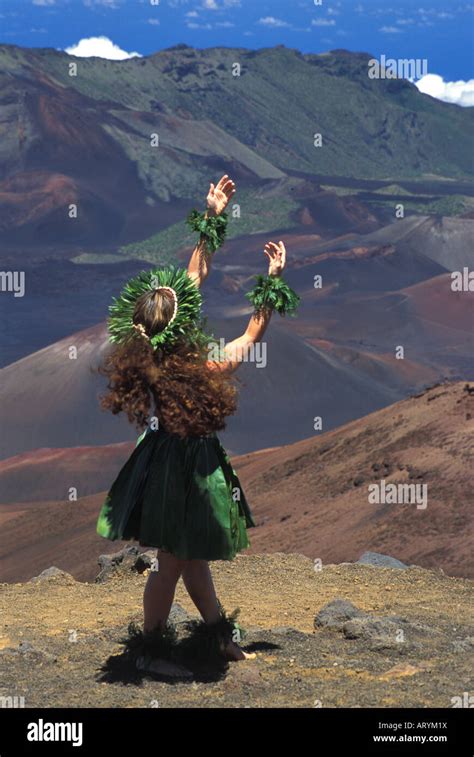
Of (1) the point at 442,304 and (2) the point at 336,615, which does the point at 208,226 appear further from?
(1) the point at 442,304

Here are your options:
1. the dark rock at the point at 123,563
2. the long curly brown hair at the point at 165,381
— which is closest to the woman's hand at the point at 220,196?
the long curly brown hair at the point at 165,381

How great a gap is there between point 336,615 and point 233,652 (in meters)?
1.09

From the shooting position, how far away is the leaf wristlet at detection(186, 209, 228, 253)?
642 cm

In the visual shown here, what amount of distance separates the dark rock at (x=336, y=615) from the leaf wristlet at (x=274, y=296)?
6.40ft

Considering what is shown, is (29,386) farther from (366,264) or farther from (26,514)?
(366,264)

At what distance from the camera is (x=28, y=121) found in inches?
4171

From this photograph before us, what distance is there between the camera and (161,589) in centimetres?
603

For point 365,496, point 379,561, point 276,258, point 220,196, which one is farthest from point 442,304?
point 276,258

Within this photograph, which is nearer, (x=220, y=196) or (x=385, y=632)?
(x=220, y=196)

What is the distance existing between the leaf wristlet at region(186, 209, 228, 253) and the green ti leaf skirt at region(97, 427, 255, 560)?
1.03 meters

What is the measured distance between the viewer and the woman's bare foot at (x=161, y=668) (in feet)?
19.8

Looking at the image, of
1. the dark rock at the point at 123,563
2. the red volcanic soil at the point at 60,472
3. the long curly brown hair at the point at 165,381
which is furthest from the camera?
the red volcanic soil at the point at 60,472

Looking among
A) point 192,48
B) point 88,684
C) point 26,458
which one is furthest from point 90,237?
point 88,684

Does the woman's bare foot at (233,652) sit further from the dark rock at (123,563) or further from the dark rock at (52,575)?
the dark rock at (52,575)
